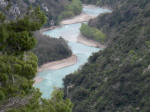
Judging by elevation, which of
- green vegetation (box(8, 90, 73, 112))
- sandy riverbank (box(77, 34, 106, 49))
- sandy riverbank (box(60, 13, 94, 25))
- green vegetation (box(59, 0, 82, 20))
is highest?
green vegetation (box(8, 90, 73, 112))

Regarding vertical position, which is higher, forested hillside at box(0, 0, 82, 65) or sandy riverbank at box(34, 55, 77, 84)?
forested hillside at box(0, 0, 82, 65)

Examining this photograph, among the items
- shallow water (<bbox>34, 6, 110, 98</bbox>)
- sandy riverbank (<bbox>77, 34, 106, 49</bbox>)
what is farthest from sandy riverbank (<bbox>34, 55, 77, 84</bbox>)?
sandy riverbank (<bbox>77, 34, 106, 49</bbox>)

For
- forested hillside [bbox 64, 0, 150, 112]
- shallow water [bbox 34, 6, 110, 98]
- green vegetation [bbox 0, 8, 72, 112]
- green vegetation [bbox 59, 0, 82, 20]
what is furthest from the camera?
green vegetation [bbox 59, 0, 82, 20]

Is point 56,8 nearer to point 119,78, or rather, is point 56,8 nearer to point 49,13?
point 49,13

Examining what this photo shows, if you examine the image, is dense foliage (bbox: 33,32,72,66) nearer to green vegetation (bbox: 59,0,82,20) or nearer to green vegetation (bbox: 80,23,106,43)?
green vegetation (bbox: 80,23,106,43)

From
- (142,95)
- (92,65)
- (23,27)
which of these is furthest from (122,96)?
(23,27)

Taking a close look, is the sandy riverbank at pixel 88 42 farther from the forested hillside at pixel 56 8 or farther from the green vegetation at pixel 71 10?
the green vegetation at pixel 71 10
